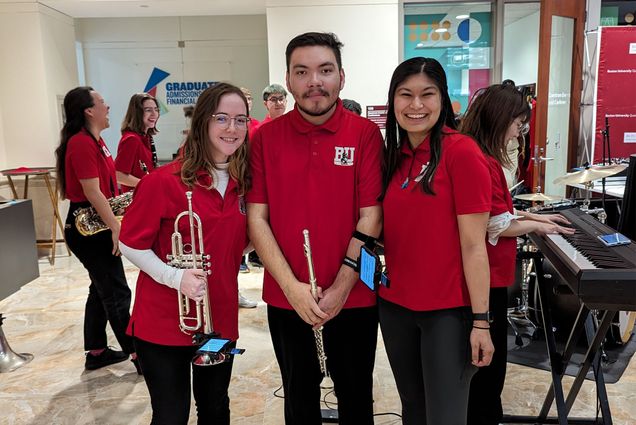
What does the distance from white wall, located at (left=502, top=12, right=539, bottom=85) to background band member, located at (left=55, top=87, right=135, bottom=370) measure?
5.47 metres

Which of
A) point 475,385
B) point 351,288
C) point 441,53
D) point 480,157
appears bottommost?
point 475,385

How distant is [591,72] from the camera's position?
5.89 m

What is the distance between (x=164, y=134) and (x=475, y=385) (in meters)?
7.17

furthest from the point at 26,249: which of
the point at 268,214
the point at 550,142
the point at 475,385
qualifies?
the point at 550,142

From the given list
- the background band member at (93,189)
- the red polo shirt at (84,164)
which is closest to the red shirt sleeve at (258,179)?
the background band member at (93,189)

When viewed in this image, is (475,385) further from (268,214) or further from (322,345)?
(268,214)

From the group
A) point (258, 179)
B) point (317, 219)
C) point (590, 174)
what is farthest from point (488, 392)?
point (590, 174)

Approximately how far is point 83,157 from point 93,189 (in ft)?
0.62

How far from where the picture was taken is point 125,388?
10.2 ft

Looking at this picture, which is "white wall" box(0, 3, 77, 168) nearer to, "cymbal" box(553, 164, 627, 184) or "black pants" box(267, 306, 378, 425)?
"black pants" box(267, 306, 378, 425)

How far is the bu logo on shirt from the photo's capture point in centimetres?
174

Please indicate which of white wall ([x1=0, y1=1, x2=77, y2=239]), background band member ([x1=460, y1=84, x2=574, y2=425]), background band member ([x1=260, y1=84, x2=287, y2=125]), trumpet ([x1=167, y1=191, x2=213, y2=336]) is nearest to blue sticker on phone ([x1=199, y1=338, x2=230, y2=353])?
trumpet ([x1=167, y1=191, x2=213, y2=336])

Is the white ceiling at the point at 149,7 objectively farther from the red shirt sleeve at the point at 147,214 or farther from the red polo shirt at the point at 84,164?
the red shirt sleeve at the point at 147,214

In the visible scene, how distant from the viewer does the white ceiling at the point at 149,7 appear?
251 inches
